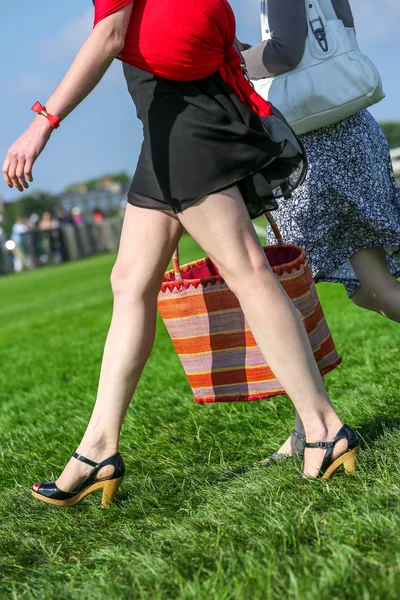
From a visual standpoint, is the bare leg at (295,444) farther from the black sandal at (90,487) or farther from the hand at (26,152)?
the hand at (26,152)

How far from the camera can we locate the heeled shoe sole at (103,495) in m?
2.96

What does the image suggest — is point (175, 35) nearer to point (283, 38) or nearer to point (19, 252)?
point (283, 38)

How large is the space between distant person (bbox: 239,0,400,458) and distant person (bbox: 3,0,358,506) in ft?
1.67

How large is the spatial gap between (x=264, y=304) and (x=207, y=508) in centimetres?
63

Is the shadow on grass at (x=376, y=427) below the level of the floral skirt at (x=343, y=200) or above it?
below

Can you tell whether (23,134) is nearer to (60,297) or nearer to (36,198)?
(60,297)

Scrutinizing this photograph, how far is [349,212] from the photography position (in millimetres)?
3350

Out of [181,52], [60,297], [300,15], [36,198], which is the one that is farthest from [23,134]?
[36,198]

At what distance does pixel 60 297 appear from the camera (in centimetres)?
1527

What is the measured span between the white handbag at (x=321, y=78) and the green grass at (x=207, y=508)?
1.17 metres

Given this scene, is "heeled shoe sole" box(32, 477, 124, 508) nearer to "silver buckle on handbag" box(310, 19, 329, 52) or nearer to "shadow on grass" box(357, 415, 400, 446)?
"shadow on grass" box(357, 415, 400, 446)

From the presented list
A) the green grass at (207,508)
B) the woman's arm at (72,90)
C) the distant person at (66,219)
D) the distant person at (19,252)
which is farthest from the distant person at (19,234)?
the woman's arm at (72,90)

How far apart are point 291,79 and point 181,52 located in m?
0.73

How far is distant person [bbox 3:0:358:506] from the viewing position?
2.54 m
